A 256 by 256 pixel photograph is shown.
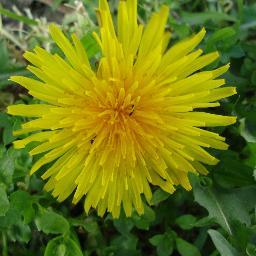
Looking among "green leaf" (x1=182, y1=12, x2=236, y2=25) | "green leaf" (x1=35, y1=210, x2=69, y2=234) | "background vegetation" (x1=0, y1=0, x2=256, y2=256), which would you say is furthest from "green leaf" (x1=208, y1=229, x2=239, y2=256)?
"green leaf" (x1=182, y1=12, x2=236, y2=25)

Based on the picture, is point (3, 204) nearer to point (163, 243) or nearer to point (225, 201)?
point (163, 243)

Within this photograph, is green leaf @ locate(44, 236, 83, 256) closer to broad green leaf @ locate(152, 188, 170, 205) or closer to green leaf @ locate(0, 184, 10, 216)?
green leaf @ locate(0, 184, 10, 216)

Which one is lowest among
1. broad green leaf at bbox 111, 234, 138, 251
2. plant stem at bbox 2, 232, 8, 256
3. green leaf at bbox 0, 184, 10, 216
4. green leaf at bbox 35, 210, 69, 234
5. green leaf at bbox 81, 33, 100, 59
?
broad green leaf at bbox 111, 234, 138, 251

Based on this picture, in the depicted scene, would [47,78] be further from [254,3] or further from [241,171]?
[254,3]

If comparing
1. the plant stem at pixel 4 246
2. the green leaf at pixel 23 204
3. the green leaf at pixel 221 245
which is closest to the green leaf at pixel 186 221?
the green leaf at pixel 221 245

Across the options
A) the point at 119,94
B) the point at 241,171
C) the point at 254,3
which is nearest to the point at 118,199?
the point at 119,94

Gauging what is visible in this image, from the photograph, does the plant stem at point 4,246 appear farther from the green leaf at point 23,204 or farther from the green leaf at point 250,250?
the green leaf at point 250,250

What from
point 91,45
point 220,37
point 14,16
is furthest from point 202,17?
point 14,16

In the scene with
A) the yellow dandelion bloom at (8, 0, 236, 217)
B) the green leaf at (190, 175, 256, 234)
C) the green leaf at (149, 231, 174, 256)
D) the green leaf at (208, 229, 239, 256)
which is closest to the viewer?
the yellow dandelion bloom at (8, 0, 236, 217)
